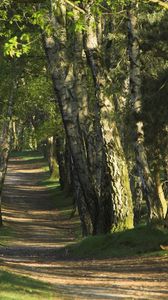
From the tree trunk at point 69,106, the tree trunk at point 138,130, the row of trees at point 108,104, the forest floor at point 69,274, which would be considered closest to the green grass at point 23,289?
the forest floor at point 69,274

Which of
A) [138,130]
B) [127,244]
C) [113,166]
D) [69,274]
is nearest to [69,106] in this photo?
[113,166]

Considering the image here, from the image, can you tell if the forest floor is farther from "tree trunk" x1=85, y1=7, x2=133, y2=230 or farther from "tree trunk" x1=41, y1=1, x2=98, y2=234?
"tree trunk" x1=41, y1=1, x2=98, y2=234

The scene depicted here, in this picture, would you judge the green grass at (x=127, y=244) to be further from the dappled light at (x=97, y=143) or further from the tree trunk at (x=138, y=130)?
the tree trunk at (x=138, y=130)

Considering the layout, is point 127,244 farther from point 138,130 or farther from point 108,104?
point 108,104

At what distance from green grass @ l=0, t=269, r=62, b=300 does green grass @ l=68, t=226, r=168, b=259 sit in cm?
607

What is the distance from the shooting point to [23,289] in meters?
12.3

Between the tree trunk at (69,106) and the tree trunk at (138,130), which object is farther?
the tree trunk at (69,106)

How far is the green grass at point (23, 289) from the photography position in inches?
456

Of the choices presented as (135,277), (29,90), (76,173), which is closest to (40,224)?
(29,90)

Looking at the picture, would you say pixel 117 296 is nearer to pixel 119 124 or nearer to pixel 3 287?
pixel 3 287

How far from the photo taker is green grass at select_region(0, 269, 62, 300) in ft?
38.0

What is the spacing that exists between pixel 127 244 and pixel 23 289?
8.32 metres

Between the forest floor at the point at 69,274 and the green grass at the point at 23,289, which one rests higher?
the green grass at the point at 23,289

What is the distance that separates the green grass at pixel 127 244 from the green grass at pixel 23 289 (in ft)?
19.9
